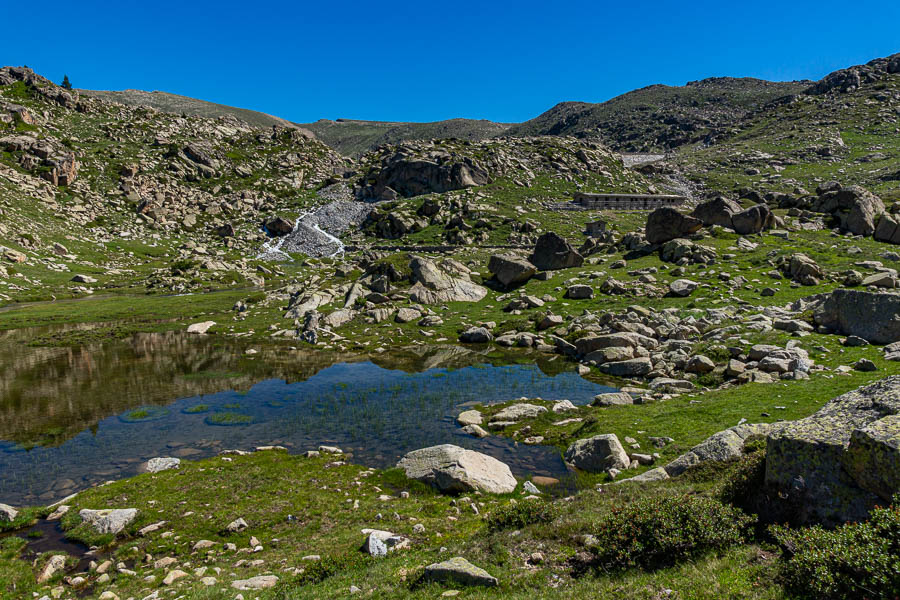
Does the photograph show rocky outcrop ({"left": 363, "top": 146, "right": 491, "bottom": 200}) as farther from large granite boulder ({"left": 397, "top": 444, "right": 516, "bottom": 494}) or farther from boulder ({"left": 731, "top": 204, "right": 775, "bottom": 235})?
large granite boulder ({"left": 397, "top": 444, "right": 516, "bottom": 494})

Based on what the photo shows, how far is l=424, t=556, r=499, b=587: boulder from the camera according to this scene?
31.9 feet

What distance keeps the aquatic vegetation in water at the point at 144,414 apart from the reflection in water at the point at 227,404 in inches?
4.5

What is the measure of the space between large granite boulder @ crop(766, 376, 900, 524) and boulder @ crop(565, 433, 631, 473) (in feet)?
26.3

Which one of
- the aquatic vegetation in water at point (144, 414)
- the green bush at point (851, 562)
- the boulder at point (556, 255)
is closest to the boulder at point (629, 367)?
the green bush at point (851, 562)

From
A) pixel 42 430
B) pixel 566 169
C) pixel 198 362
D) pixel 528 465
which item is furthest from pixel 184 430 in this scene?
pixel 566 169

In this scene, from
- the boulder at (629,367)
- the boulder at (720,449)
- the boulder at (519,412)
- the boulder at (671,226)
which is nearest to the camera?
the boulder at (720,449)

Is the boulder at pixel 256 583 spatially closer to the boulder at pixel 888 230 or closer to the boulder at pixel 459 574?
the boulder at pixel 459 574

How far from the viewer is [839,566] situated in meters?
7.07

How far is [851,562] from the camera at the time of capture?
687 cm

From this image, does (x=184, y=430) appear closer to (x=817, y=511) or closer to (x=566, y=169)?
(x=817, y=511)

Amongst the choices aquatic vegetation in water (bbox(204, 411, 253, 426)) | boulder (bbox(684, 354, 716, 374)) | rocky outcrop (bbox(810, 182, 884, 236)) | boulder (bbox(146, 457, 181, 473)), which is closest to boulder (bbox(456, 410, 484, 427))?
aquatic vegetation in water (bbox(204, 411, 253, 426))

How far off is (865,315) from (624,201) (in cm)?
12522

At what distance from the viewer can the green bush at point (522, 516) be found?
41.5ft

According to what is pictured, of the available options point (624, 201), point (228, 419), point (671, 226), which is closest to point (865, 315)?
point (671, 226)
